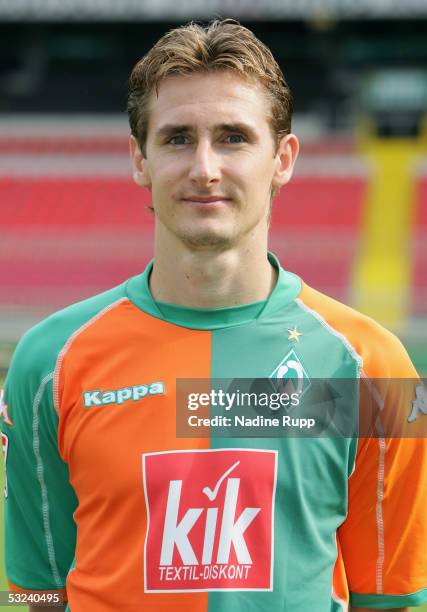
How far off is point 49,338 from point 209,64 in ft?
2.00

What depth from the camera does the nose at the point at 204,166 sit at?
1.68 m

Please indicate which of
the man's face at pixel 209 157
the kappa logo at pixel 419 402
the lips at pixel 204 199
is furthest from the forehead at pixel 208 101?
the kappa logo at pixel 419 402

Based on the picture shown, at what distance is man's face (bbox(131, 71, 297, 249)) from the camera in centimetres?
171

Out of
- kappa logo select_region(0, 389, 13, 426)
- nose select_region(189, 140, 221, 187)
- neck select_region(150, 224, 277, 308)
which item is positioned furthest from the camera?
kappa logo select_region(0, 389, 13, 426)

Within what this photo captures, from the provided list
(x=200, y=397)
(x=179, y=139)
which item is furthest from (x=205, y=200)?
(x=200, y=397)

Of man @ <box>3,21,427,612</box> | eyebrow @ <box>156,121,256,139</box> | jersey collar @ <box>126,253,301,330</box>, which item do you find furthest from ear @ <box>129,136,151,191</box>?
jersey collar @ <box>126,253,301,330</box>

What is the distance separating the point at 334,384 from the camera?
1835 mm

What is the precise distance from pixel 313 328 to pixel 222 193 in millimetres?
343

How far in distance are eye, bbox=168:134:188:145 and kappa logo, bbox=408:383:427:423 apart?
2.18 feet

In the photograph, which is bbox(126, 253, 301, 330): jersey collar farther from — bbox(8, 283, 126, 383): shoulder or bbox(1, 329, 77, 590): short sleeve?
bbox(1, 329, 77, 590): short sleeve

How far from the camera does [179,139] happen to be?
5.74 feet

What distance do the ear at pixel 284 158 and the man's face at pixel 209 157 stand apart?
0.27 feet

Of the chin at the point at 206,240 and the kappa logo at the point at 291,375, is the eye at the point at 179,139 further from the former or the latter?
the kappa logo at the point at 291,375

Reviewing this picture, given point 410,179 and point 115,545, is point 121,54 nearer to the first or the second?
point 410,179
